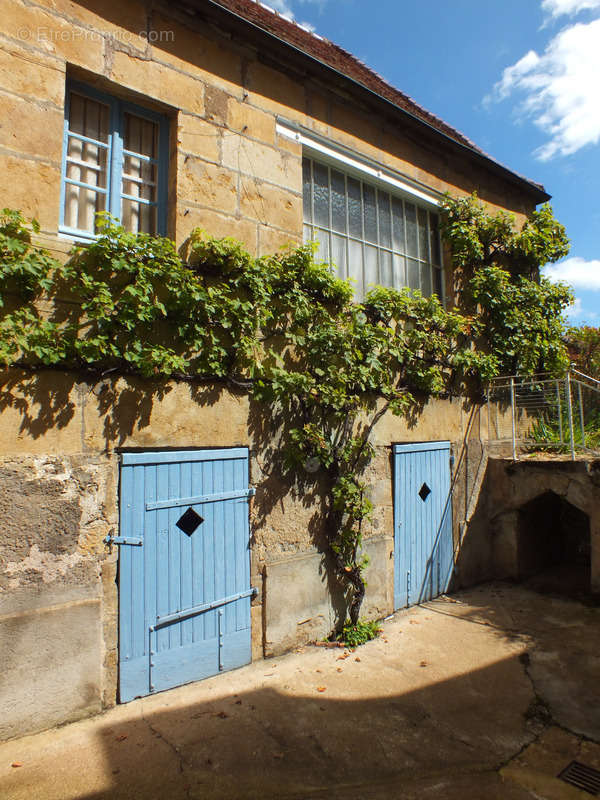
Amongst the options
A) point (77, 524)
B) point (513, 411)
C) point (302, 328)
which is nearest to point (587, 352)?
point (513, 411)

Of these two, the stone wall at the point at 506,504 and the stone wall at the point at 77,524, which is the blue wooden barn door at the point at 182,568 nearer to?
the stone wall at the point at 77,524

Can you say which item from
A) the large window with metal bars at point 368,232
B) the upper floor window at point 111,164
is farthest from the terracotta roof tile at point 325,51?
the upper floor window at point 111,164

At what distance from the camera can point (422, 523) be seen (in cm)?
633

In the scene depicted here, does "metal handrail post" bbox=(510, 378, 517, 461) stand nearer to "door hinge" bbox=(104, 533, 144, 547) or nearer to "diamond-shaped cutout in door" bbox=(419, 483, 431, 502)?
"diamond-shaped cutout in door" bbox=(419, 483, 431, 502)

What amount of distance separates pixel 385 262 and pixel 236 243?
2.66 meters

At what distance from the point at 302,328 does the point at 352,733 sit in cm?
356

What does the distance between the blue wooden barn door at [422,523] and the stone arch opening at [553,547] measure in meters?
1.34

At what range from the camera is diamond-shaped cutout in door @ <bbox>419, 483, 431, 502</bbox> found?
6352 mm

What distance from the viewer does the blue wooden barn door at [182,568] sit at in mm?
3969

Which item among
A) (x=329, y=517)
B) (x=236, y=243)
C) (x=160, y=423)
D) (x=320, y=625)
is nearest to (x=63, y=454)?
(x=160, y=423)

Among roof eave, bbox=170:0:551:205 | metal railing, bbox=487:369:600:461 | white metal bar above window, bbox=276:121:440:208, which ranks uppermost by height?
roof eave, bbox=170:0:551:205

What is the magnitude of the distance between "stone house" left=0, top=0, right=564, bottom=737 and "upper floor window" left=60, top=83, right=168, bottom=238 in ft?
0.06

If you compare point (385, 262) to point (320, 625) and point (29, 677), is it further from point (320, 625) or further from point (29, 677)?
point (29, 677)

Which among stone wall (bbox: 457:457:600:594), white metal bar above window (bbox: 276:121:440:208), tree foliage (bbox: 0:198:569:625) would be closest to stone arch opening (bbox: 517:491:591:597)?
stone wall (bbox: 457:457:600:594)
